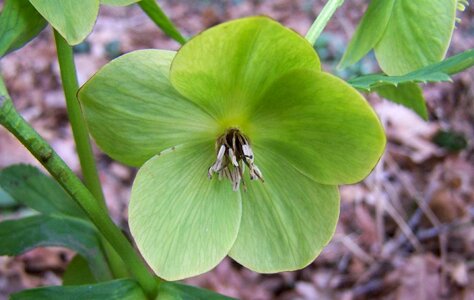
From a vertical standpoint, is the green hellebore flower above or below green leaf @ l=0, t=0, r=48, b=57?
below

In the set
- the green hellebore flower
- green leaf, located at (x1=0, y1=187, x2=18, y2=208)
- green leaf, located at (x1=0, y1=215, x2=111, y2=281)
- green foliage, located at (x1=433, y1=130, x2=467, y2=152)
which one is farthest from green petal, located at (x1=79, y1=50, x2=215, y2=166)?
green foliage, located at (x1=433, y1=130, x2=467, y2=152)

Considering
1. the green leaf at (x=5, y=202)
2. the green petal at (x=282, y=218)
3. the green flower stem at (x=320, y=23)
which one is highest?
the green flower stem at (x=320, y=23)

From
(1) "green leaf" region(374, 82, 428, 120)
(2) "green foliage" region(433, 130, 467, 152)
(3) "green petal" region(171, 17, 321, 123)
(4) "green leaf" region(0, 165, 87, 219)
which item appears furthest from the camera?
(2) "green foliage" region(433, 130, 467, 152)

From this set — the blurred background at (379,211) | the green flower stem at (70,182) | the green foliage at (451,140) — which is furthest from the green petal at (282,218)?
the green foliage at (451,140)

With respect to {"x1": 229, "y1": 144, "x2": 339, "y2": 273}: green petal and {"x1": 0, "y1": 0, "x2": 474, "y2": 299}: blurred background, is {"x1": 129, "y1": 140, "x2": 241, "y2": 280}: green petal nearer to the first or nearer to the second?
{"x1": 229, "y1": 144, "x2": 339, "y2": 273}: green petal

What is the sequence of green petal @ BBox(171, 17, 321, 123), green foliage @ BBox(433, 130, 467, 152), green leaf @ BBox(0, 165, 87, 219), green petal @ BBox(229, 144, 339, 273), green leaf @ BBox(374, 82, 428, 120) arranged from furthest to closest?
green foliage @ BBox(433, 130, 467, 152), green leaf @ BBox(0, 165, 87, 219), green leaf @ BBox(374, 82, 428, 120), green petal @ BBox(229, 144, 339, 273), green petal @ BBox(171, 17, 321, 123)

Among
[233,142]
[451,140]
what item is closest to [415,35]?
[233,142]

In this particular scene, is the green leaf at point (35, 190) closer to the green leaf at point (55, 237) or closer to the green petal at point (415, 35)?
the green leaf at point (55, 237)
